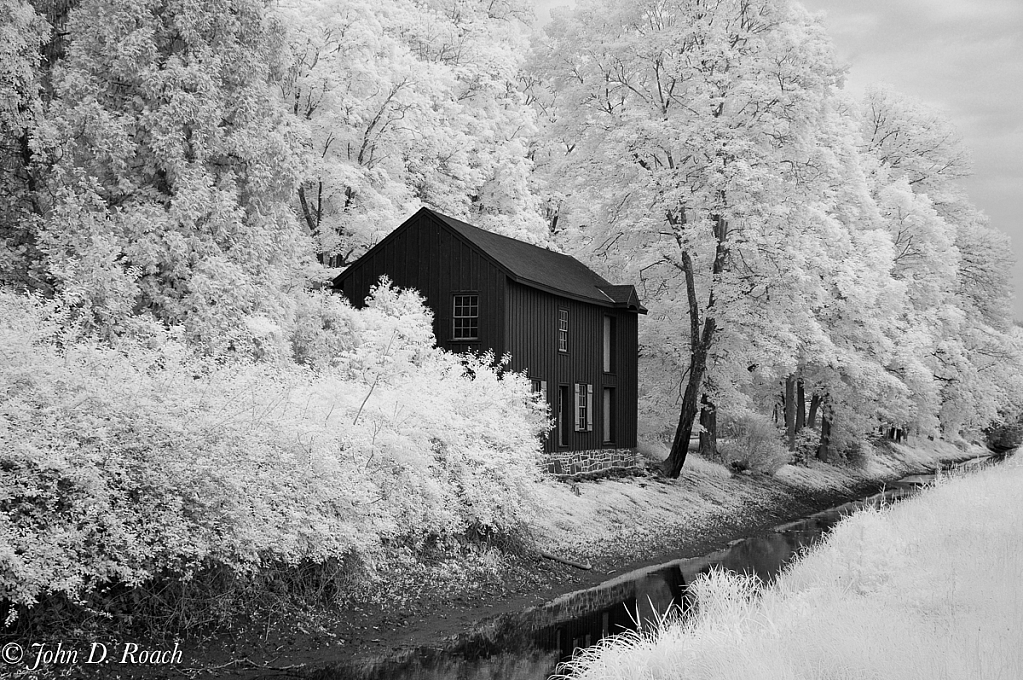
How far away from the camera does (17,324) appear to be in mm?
11773

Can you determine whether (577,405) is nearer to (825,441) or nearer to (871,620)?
(825,441)

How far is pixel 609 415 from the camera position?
30234 mm

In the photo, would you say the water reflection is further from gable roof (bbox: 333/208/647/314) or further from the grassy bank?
gable roof (bbox: 333/208/647/314)

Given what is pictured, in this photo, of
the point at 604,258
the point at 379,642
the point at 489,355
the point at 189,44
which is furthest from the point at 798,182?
the point at 379,642

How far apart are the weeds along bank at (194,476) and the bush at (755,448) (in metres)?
16.6

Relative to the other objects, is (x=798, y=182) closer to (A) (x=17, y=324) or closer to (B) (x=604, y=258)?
(B) (x=604, y=258)

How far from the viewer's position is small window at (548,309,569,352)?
90.0ft

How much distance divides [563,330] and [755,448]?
850 centimetres

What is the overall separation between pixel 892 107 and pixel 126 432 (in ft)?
Result: 127

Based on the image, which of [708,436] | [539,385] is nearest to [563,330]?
[539,385]

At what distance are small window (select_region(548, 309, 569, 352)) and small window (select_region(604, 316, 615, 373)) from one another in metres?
2.80

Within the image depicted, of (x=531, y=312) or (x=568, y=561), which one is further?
(x=531, y=312)

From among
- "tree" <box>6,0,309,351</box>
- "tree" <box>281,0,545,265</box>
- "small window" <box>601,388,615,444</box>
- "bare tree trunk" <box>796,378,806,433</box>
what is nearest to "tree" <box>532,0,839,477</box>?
"small window" <box>601,388,615,444</box>

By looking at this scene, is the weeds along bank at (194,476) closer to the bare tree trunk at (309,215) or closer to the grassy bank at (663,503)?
the grassy bank at (663,503)
